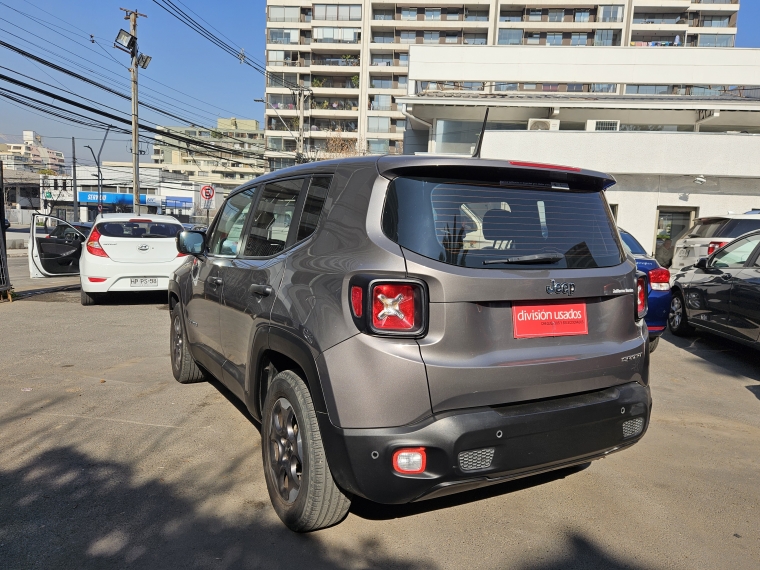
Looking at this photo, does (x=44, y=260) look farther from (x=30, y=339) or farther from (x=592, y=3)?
(x=592, y=3)

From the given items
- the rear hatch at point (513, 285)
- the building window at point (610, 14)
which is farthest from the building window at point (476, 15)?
the rear hatch at point (513, 285)

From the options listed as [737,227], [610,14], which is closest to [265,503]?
[737,227]

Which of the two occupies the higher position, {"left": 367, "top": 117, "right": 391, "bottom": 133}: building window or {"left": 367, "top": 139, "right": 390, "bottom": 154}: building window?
{"left": 367, "top": 117, "right": 391, "bottom": 133}: building window

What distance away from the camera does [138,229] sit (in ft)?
32.2

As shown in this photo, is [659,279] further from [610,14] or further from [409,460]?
[610,14]

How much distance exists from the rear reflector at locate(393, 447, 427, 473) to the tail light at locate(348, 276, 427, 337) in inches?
18.6

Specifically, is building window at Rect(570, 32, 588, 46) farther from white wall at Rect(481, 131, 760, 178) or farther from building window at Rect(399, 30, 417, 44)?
white wall at Rect(481, 131, 760, 178)

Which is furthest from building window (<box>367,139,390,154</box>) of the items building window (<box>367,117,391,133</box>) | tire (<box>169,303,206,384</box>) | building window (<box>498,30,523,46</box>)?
tire (<box>169,303,206,384</box>)

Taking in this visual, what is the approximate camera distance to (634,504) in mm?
3205

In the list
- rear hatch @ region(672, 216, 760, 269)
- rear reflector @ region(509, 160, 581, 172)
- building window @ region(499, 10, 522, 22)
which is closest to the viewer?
rear reflector @ region(509, 160, 581, 172)

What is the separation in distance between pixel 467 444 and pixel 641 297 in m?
1.41

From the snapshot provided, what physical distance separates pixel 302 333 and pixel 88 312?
8.04m

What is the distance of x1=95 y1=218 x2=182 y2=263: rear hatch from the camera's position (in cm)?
947

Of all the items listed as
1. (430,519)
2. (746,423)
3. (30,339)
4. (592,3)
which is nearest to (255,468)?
(430,519)
